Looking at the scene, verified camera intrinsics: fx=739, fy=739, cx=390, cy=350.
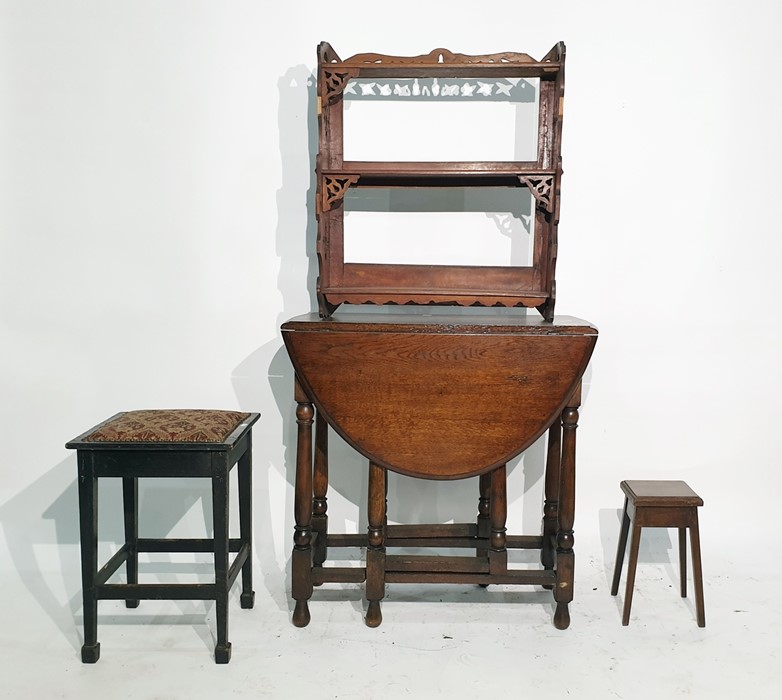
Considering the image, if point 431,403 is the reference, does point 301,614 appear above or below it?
below

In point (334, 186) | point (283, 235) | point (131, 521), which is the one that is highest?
point (334, 186)

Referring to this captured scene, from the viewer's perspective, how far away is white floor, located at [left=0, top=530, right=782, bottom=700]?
6.52 feet

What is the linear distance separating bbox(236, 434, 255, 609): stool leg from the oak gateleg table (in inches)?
7.1

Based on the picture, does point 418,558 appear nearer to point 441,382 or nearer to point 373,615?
point 373,615

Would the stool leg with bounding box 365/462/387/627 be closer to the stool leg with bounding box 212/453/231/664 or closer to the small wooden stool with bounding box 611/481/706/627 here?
the stool leg with bounding box 212/453/231/664

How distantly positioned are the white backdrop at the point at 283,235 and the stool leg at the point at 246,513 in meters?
0.32

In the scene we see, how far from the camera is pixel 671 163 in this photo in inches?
104

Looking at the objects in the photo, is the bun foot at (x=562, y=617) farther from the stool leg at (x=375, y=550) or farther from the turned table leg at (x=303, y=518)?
the turned table leg at (x=303, y=518)

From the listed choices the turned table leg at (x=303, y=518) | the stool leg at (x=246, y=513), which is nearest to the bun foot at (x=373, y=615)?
the turned table leg at (x=303, y=518)

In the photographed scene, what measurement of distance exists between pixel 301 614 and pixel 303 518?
0.29 m

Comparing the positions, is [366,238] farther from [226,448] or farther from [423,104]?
[226,448]

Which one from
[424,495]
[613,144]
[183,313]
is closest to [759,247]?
[613,144]

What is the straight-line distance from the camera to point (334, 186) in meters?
2.36

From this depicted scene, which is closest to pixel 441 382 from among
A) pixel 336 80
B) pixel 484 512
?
pixel 484 512
